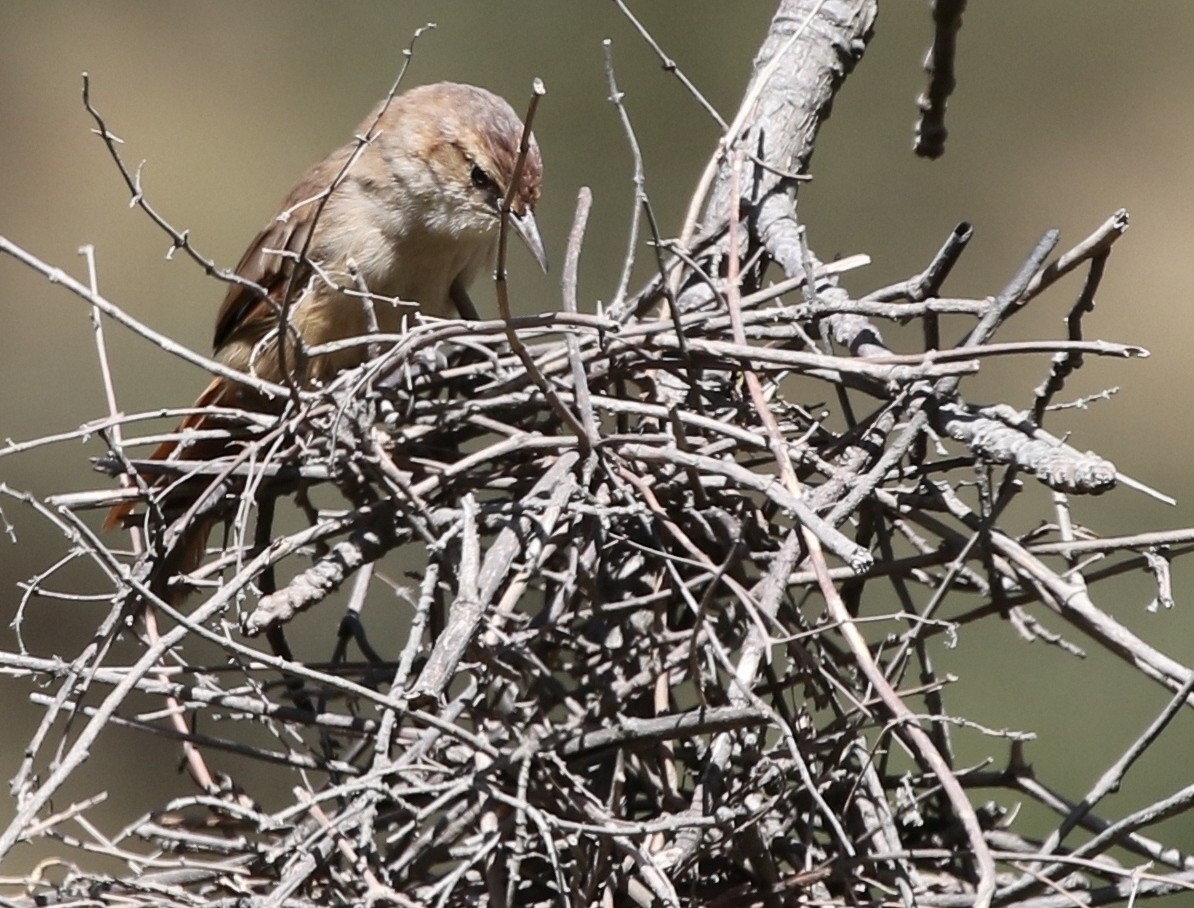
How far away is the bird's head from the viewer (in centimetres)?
392

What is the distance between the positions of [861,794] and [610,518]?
59cm

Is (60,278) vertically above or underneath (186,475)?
above

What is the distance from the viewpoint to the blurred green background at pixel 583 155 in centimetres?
851

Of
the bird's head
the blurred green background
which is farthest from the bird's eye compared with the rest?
the blurred green background

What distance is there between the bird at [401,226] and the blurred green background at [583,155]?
377cm

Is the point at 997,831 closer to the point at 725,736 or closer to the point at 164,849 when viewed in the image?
the point at 725,736

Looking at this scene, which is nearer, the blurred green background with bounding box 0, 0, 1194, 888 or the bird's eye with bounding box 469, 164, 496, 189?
the bird's eye with bounding box 469, 164, 496, 189

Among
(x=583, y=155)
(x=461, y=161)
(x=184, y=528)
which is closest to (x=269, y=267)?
(x=461, y=161)

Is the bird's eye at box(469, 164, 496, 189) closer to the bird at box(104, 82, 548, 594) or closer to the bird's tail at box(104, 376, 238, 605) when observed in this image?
the bird at box(104, 82, 548, 594)

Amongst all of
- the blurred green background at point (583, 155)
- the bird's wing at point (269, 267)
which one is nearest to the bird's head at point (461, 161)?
the bird's wing at point (269, 267)

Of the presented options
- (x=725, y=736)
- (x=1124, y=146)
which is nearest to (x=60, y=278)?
(x=725, y=736)

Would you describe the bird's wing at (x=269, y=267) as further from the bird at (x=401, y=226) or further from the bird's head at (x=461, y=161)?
the bird's head at (x=461, y=161)

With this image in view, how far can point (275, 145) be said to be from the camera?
372 inches

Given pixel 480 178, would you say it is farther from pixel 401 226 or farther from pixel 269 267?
pixel 269 267
